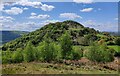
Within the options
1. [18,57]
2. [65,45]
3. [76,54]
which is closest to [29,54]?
[18,57]

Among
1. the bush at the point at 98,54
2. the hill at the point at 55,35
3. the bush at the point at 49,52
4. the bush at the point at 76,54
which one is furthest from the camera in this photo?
the hill at the point at 55,35

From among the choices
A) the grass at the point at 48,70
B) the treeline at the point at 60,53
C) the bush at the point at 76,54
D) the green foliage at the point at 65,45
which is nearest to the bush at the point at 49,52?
the treeline at the point at 60,53

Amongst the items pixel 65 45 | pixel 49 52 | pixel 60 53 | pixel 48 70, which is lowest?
pixel 48 70

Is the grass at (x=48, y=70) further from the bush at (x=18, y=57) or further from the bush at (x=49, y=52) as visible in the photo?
the bush at (x=18, y=57)

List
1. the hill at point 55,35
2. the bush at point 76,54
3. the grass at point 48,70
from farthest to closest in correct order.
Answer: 1. the hill at point 55,35
2. the bush at point 76,54
3. the grass at point 48,70

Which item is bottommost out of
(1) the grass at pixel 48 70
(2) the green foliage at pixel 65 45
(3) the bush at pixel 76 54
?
(1) the grass at pixel 48 70

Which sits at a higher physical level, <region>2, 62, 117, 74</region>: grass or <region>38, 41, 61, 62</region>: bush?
<region>38, 41, 61, 62</region>: bush

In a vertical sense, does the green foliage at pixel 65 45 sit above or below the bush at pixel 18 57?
above

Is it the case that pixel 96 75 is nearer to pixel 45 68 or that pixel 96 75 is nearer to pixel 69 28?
pixel 45 68

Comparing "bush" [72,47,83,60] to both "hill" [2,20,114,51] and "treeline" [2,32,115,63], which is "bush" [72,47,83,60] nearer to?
"treeline" [2,32,115,63]

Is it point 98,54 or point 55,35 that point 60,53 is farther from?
point 55,35

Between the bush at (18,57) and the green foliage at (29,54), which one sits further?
the bush at (18,57)

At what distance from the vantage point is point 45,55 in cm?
1878

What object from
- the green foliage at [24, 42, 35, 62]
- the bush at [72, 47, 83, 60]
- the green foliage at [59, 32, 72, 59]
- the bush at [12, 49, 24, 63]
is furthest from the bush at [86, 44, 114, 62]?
the bush at [12, 49, 24, 63]
